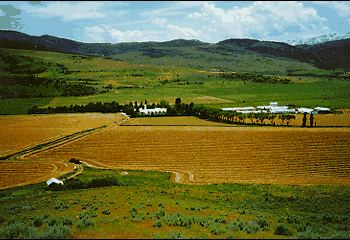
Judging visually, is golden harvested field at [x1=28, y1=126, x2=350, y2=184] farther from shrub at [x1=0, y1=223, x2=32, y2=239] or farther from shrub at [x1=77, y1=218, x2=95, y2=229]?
shrub at [x1=0, y1=223, x2=32, y2=239]

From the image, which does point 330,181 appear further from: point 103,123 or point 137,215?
point 103,123

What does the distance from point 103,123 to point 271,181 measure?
214ft

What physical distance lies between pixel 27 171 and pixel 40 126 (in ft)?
168

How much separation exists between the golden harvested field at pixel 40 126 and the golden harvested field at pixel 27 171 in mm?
13576

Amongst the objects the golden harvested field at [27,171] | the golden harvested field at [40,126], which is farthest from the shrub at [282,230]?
the golden harvested field at [40,126]

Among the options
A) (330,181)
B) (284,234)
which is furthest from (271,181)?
(284,234)

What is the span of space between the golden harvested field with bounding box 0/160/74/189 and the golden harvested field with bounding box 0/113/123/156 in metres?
13.6

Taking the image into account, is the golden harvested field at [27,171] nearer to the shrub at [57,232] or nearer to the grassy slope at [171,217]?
the grassy slope at [171,217]

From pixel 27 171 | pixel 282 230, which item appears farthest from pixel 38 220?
pixel 27 171

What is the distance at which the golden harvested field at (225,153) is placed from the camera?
68.0m

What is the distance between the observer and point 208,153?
81.4 m

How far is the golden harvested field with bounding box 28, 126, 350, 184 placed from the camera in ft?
223

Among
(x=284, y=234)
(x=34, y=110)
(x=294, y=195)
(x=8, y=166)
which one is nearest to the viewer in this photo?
(x=284, y=234)

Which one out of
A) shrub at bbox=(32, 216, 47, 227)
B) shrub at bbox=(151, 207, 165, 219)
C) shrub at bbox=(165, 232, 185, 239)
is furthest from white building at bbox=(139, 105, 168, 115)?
shrub at bbox=(165, 232, 185, 239)
